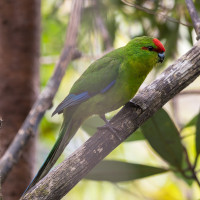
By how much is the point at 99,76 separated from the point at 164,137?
18.5 inches

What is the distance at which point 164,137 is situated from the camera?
187 cm

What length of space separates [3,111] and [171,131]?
Answer: 1.01 m

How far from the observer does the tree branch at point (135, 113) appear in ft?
4.54

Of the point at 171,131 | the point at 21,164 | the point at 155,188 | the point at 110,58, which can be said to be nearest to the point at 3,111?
the point at 21,164

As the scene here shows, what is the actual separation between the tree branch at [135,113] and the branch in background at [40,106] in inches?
19.4

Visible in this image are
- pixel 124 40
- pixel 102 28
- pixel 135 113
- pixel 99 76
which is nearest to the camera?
pixel 135 113

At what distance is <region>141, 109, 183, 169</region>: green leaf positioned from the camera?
1829 millimetres

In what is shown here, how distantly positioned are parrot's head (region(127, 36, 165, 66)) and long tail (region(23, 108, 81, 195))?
0.47m

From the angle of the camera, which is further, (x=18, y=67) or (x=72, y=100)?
(x=18, y=67)

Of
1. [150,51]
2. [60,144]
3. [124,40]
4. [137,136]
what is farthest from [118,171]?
[124,40]

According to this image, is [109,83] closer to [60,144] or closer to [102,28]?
[60,144]

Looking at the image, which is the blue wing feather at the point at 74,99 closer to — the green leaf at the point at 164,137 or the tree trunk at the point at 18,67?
the green leaf at the point at 164,137

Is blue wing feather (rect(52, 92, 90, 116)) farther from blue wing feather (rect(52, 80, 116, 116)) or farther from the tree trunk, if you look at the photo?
the tree trunk

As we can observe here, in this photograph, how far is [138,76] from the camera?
1964 millimetres
